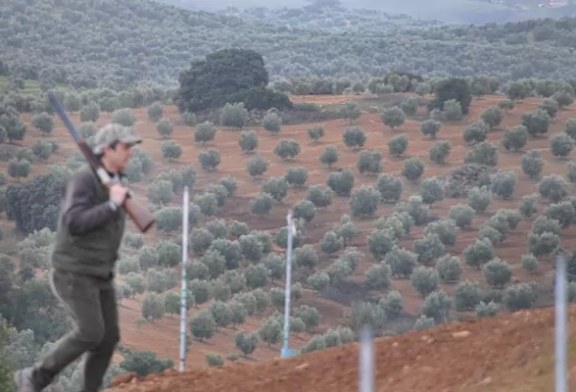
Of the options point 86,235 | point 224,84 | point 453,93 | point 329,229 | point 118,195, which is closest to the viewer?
point 118,195

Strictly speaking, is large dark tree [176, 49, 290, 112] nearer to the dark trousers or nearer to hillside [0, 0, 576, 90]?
hillside [0, 0, 576, 90]

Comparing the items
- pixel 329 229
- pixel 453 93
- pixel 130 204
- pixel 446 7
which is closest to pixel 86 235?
pixel 130 204

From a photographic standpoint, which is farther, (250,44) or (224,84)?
(250,44)

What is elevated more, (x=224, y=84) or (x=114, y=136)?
(x=114, y=136)

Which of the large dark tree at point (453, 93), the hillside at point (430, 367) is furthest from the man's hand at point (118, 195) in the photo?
the large dark tree at point (453, 93)

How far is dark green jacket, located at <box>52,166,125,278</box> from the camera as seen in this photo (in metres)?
6.39

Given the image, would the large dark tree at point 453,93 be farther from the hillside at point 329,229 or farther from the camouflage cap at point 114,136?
the camouflage cap at point 114,136

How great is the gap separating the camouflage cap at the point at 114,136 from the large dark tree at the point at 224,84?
130ft

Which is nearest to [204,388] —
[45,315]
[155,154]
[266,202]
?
[45,315]

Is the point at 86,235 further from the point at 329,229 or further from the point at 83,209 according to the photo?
the point at 329,229

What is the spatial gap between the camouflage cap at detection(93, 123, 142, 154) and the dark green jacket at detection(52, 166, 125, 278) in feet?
0.42

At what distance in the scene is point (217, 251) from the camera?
104 ft

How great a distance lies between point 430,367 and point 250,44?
5646cm

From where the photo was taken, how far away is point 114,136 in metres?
6.52
